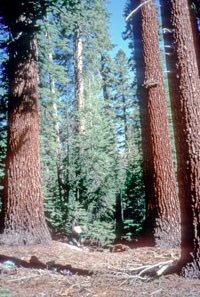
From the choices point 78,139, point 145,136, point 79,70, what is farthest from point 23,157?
point 79,70

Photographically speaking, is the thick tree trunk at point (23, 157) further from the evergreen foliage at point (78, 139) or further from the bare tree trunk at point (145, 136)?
the bare tree trunk at point (145, 136)

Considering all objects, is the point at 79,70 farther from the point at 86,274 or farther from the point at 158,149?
the point at 86,274

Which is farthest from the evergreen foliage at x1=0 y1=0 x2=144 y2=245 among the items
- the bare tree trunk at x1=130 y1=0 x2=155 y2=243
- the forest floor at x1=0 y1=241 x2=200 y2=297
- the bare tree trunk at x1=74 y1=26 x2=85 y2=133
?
the forest floor at x1=0 y1=241 x2=200 y2=297

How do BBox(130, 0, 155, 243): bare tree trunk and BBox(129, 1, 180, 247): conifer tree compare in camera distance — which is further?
BBox(130, 0, 155, 243): bare tree trunk

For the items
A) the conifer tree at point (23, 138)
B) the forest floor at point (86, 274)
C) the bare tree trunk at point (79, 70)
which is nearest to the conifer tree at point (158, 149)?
the forest floor at point (86, 274)

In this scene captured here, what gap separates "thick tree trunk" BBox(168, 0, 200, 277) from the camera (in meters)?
5.08

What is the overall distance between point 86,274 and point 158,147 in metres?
3.56

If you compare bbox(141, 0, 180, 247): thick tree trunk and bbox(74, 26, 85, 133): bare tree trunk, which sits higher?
bbox(74, 26, 85, 133): bare tree trunk

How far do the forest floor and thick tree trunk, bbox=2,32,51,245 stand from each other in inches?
21.3

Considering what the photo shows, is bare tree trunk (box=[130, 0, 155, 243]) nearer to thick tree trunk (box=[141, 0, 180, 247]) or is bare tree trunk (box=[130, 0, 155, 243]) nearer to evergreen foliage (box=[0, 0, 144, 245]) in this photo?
thick tree trunk (box=[141, 0, 180, 247])

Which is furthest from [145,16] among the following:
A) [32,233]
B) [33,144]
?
[32,233]

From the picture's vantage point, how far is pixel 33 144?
26.9ft

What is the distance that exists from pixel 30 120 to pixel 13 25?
8.91 feet

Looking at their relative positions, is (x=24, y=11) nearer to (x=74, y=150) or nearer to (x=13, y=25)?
(x=13, y=25)
